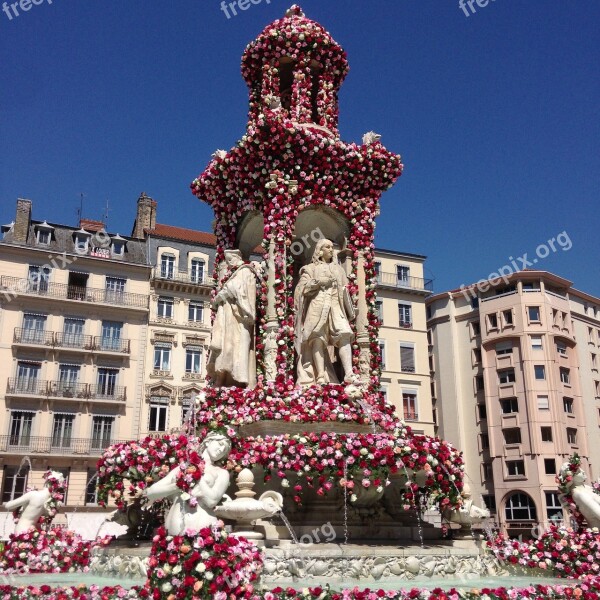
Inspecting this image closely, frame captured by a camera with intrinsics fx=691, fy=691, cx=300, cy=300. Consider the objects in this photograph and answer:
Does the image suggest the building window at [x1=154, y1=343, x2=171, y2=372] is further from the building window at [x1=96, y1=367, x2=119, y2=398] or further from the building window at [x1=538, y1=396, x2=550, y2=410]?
the building window at [x1=538, y1=396, x2=550, y2=410]

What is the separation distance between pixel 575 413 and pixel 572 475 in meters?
50.0

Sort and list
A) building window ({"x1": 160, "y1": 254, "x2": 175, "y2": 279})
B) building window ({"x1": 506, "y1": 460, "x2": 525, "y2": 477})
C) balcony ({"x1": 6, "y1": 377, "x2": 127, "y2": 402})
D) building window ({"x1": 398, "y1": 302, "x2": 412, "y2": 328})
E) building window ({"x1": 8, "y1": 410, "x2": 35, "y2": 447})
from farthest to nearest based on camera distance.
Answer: building window ({"x1": 398, "y1": 302, "x2": 412, "y2": 328})
building window ({"x1": 506, "y1": 460, "x2": 525, "y2": 477})
building window ({"x1": 160, "y1": 254, "x2": 175, "y2": 279})
balcony ({"x1": 6, "y1": 377, "x2": 127, "y2": 402})
building window ({"x1": 8, "y1": 410, "x2": 35, "y2": 447})

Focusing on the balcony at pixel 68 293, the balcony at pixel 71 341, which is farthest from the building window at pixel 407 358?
the balcony at pixel 71 341

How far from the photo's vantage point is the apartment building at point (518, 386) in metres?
53.8

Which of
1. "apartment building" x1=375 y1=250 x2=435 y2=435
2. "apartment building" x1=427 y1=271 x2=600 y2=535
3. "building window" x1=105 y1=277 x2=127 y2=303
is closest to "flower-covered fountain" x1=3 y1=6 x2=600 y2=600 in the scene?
"building window" x1=105 y1=277 x2=127 y2=303

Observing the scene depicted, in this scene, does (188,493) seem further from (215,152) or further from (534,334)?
(534,334)

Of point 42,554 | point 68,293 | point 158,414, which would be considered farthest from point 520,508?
point 42,554

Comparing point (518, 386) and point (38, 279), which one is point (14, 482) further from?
point (518, 386)

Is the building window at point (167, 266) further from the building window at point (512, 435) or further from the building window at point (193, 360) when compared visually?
the building window at point (512, 435)

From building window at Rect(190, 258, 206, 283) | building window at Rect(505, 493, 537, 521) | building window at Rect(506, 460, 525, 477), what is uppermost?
building window at Rect(190, 258, 206, 283)

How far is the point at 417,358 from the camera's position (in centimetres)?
5419

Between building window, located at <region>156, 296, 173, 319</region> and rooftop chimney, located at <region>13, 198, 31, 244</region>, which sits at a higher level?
rooftop chimney, located at <region>13, 198, 31, 244</region>

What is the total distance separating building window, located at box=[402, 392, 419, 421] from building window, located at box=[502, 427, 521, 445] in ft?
28.8

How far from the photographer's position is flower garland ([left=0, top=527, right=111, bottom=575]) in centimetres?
1024
